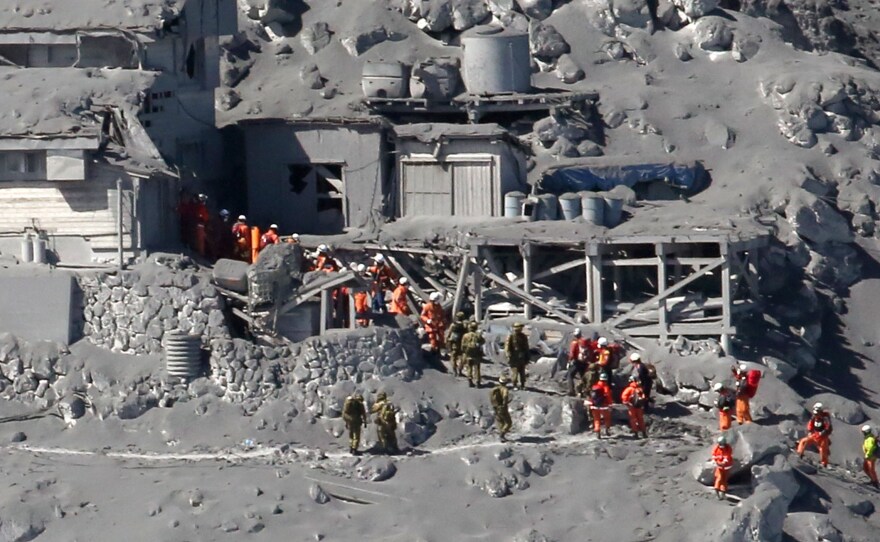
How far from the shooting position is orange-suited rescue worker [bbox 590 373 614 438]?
57562 millimetres

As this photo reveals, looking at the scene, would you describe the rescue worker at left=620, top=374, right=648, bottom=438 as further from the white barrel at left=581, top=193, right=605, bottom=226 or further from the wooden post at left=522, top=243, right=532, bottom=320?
the white barrel at left=581, top=193, right=605, bottom=226

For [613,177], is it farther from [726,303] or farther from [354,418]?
[354,418]

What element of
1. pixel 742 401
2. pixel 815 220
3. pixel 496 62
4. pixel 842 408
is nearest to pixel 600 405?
pixel 742 401

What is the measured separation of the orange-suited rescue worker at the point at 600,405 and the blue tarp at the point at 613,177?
9.06 metres

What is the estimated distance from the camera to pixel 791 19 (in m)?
75.5

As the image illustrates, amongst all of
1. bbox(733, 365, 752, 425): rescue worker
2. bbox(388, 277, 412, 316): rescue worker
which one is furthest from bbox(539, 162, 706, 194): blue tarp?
bbox(733, 365, 752, 425): rescue worker

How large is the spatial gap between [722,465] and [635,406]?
296 centimetres

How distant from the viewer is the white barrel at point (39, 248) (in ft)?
202

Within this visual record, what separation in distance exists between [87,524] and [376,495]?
18.3 ft

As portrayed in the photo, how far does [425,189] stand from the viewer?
2564 inches

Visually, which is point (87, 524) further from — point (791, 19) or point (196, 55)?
point (791, 19)

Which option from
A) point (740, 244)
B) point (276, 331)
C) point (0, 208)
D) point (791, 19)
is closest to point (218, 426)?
point (276, 331)

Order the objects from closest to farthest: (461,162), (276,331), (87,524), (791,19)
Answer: (87,524) < (276,331) < (461,162) < (791,19)

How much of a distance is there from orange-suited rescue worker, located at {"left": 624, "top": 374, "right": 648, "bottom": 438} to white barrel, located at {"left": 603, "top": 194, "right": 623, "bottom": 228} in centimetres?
571
